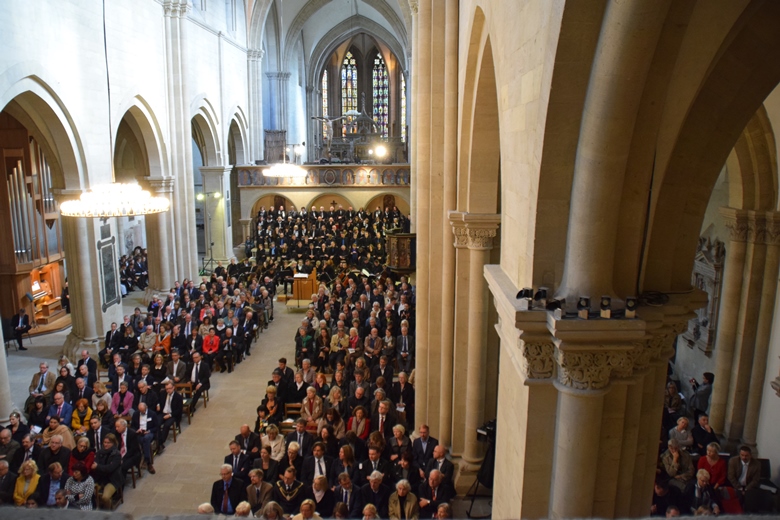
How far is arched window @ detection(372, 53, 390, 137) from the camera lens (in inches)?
1804

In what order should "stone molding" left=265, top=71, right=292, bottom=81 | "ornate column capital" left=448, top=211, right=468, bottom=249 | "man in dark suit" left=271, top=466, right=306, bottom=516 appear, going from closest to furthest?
1. "man in dark suit" left=271, top=466, right=306, bottom=516
2. "ornate column capital" left=448, top=211, right=468, bottom=249
3. "stone molding" left=265, top=71, right=292, bottom=81

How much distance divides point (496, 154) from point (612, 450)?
13.6ft

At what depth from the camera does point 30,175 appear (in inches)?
658

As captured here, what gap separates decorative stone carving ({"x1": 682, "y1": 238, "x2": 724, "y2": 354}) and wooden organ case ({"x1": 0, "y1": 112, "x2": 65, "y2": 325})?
45.7 feet

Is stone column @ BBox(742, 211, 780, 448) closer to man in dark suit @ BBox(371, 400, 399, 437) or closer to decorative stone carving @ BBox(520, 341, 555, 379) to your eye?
man in dark suit @ BBox(371, 400, 399, 437)

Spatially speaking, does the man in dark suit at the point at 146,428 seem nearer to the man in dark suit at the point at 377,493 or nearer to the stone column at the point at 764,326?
the man in dark suit at the point at 377,493

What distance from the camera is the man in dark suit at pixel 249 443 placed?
8.42 metres

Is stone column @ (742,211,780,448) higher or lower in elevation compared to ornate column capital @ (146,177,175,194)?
lower

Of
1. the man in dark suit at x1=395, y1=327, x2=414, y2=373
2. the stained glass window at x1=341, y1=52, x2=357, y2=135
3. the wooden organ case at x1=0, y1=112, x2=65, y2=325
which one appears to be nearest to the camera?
the man in dark suit at x1=395, y1=327, x2=414, y2=373

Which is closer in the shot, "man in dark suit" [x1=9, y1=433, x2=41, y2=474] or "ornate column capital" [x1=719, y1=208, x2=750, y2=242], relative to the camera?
"man in dark suit" [x1=9, y1=433, x2=41, y2=474]

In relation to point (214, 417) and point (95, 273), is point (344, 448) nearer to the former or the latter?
point (214, 417)

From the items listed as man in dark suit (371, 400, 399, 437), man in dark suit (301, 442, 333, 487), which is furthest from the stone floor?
man in dark suit (301, 442, 333, 487)

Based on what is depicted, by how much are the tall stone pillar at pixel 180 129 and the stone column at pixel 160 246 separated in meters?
0.28

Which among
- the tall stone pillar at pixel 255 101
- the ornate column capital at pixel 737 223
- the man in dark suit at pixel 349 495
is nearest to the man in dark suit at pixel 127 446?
the man in dark suit at pixel 349 495
